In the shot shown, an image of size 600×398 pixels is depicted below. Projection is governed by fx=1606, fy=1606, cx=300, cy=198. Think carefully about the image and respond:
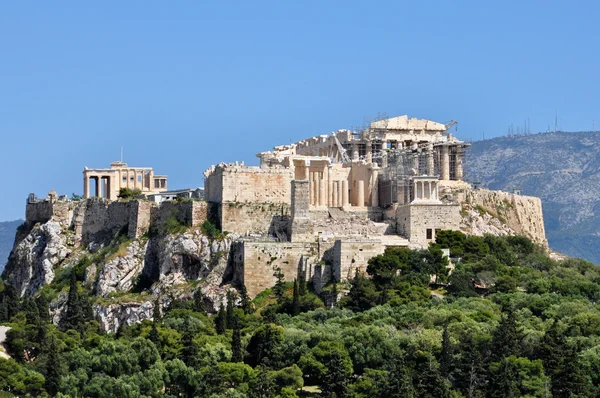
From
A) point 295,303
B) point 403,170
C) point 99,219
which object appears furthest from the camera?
point 99,219

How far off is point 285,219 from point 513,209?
1944 cm

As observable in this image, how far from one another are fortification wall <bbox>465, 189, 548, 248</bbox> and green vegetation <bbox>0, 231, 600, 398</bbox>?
359 inches

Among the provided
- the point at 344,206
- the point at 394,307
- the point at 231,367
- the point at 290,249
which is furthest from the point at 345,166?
the point at 231,367

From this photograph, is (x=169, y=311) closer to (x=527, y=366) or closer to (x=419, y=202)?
(x=419, y=202)

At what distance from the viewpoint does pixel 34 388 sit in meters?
85.4

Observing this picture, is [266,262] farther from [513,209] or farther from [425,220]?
[513,209]

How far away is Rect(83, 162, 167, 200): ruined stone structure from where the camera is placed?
129000mm

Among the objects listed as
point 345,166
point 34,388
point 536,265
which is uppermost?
point 345,166

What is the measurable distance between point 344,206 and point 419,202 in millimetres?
7156

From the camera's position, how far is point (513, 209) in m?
119

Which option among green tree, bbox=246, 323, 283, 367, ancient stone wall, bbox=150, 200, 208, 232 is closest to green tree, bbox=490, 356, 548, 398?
green tree, bbox=246, 323, 283, 367

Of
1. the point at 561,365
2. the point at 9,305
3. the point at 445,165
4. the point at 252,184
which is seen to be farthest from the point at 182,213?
the point at 561,365

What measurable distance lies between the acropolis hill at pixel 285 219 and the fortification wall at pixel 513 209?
13cm

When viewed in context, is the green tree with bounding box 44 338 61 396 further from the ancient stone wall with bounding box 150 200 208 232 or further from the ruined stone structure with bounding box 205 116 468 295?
the ancient stone wall with bounding box 150 200 208 232
